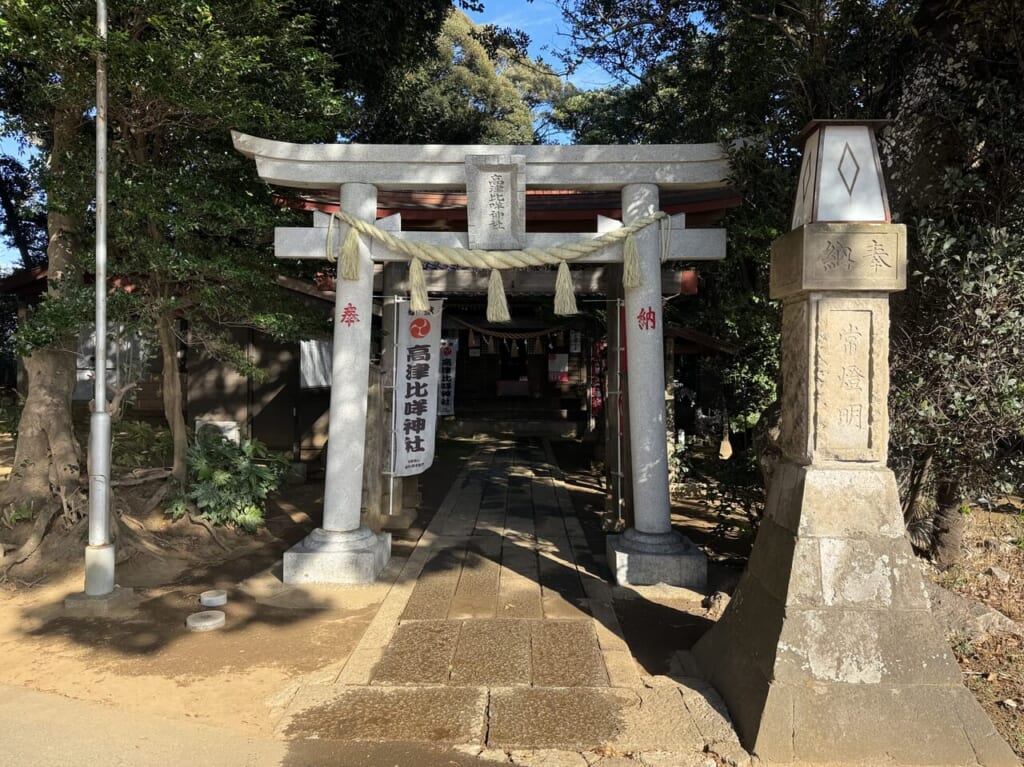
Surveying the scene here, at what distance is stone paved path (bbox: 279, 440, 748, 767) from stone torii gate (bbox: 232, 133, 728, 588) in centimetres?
72

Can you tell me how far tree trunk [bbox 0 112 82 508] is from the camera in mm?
7008

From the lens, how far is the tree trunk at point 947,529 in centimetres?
552

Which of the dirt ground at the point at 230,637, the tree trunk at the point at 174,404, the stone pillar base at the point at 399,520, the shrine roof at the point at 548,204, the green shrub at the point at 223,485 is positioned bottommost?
the dirt ground at the point at 230,637

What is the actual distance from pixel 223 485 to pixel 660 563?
523 cm

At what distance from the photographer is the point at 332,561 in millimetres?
6000

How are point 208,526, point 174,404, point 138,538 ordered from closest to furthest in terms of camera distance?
point 138,538 < point 208,526 < point 174,404

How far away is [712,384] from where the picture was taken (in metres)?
15.5

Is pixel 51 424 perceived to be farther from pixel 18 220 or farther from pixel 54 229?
pixel 18 220

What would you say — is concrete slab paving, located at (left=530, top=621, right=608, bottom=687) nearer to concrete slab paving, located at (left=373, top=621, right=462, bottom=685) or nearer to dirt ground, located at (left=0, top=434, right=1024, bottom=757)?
dirt ground, located at (left=0, top=434, right=1024, bottom=757)

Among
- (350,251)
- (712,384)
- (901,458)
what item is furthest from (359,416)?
(712,384)

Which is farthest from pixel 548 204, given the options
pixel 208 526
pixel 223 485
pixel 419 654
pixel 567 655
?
pixel 208 526

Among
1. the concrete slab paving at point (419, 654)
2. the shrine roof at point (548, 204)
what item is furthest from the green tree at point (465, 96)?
the concrete slab paving at point (419, 654)

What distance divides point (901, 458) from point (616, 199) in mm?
3875

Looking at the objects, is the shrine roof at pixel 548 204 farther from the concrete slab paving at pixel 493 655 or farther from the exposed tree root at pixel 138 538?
the concrete slab paving at pixel 493 655
